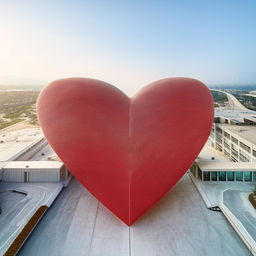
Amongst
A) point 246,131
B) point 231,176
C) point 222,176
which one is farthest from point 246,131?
point 222,176

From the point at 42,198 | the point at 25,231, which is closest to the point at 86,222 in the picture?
the point at 25,231

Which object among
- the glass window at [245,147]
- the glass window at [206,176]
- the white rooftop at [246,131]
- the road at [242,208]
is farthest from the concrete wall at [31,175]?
the white rooftop at [246,131]

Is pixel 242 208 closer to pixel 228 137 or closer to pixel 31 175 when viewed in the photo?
pixel 228 137

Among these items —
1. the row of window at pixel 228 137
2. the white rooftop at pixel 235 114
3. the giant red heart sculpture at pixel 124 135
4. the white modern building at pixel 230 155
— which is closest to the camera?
the giant red heart sculpture at pixel 124 135

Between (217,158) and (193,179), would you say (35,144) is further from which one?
(217,158)

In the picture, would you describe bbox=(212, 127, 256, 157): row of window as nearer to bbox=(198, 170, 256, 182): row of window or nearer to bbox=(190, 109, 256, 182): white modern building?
bbox=(190, 109, 256, 182): white modern building

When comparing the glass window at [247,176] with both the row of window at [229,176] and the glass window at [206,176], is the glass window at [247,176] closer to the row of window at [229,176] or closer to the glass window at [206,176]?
the row of window at [229,176]
